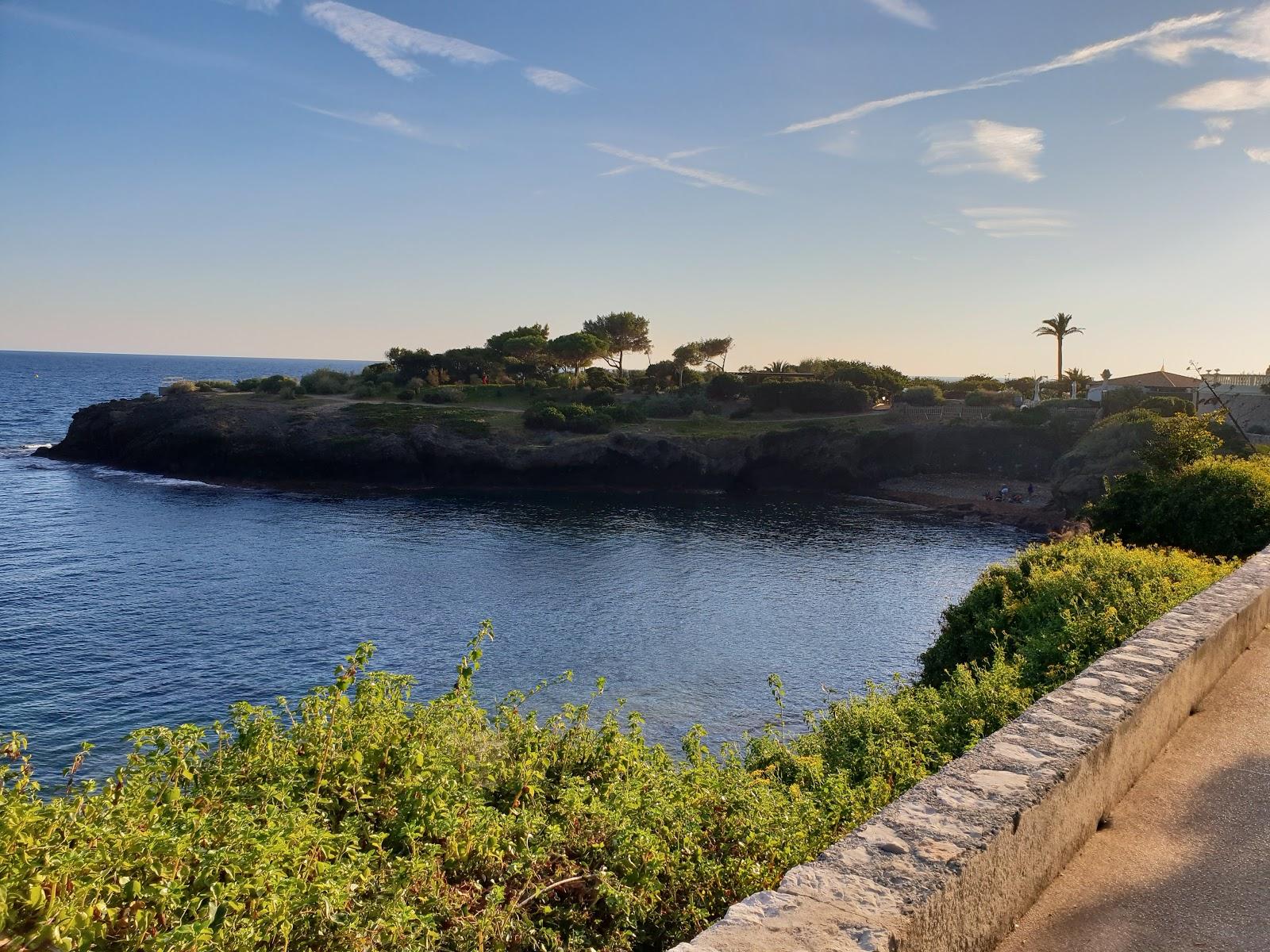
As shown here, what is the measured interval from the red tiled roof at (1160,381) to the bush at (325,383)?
67.8 m

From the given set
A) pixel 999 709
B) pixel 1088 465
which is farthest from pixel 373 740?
pixel 1088 465

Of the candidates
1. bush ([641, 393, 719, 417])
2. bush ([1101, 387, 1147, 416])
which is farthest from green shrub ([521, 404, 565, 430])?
bush ([1101, 387, 1147, 416])

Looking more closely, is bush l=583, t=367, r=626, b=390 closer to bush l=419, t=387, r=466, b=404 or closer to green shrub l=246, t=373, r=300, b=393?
bush l=419, t=387, r=466, b=404

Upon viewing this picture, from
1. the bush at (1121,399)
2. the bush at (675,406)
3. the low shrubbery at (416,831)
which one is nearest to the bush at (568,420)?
the bush at (675,406)

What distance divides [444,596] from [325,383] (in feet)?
181

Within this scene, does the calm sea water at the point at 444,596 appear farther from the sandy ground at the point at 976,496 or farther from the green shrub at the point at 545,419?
the green shrub at the point at 545,419

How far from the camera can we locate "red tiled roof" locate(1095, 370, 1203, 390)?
63.6 metres

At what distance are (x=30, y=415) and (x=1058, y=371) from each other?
116m

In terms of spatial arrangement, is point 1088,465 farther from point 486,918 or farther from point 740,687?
point 486,918

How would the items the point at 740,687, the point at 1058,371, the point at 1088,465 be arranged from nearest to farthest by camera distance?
the point at 740,687
the point at 1088,465
the point at 1058,371

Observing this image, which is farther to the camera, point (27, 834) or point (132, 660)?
point (132, 660)

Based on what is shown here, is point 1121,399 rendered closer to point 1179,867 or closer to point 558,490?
point 558,490

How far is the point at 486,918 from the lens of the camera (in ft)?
15.0

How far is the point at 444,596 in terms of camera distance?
32062mm
